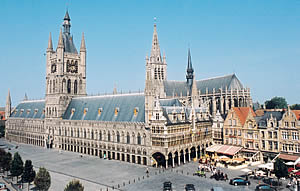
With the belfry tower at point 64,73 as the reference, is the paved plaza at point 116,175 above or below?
below

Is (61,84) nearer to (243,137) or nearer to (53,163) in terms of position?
(53,163)

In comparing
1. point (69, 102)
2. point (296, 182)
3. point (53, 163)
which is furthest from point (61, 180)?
point (69, 102)

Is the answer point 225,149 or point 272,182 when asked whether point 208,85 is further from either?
point 272,182

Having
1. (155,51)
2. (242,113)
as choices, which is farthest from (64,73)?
(242,113)

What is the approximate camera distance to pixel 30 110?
112 meters

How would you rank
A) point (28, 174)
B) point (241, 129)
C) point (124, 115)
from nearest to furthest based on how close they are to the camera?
1. point (28, 174)
2. point (241, 129)
3. point (124, 115)

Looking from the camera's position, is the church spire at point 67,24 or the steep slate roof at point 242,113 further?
the church spire at point 67,24

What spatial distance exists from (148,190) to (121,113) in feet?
104

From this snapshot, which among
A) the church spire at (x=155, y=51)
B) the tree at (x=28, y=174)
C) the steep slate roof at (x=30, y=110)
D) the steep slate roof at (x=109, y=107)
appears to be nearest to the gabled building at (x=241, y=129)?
the steep slate roof at (x=109, y=107)

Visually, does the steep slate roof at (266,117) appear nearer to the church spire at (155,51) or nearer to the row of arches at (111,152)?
the row of arches at (111,152)

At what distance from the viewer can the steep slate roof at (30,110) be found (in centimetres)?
10445

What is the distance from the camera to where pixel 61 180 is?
48969mm

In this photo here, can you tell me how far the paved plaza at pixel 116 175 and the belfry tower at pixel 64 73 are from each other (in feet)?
83.3

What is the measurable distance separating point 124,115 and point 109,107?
8.77 m
